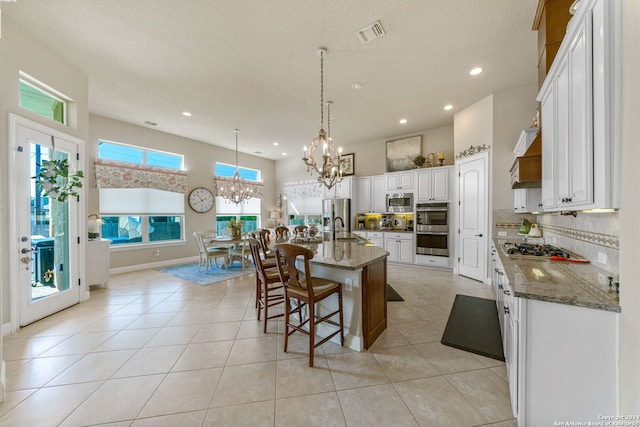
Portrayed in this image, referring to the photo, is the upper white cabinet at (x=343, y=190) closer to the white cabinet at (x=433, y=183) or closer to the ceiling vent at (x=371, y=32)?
the white cabinet at (x=433, y=183)

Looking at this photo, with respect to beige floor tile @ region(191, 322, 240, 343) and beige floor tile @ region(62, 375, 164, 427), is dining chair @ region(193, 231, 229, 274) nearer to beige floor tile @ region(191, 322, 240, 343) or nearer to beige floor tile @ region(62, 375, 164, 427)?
beige floor tile @ region(191, 322, 240, 343)

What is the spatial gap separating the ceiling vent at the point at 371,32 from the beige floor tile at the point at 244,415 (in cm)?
349

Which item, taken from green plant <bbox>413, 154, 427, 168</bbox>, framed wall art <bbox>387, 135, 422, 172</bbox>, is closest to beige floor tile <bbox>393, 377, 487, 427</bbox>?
green plant <bbox>413, 154, 427, 168</bbox>

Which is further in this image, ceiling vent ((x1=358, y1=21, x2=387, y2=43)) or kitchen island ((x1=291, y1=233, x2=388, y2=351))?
ceiling vent ((x1=358, y1=21, x2=387, y2=43))

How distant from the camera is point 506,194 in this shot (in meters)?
3.89

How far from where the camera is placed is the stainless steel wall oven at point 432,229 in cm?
503

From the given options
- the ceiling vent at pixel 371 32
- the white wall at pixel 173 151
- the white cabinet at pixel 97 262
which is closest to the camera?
the ceiling vent at pixel 371 32

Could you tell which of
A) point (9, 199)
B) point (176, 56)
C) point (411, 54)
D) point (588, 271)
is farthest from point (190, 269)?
point (588, 271)

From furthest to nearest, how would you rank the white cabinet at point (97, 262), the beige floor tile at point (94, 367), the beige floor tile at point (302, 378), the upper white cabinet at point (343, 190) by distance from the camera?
the upper white cabinet at point (343, 190) < the white cabinet at point (97, 262) < the beige floor tile at point (94, 367) < the beige floor tile at point (302, 378)

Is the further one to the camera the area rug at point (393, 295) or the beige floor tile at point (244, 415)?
the area rug at point (393, 295)

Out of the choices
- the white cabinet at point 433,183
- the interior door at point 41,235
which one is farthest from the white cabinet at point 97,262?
the white cabinet at point 433,183

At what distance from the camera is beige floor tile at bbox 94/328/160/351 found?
7.55 feet

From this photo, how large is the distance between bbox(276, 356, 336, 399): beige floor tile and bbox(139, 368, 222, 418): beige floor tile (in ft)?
1.67

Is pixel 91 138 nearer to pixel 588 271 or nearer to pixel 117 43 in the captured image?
pixel 117 43
